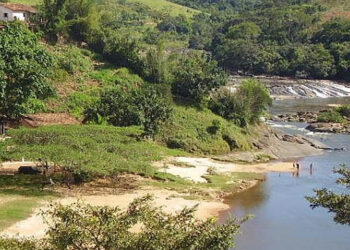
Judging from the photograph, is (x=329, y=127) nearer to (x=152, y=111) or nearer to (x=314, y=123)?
(x=314, y=123)

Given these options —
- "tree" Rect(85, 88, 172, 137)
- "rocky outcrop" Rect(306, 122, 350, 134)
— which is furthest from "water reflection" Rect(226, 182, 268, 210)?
"rocky outcrop" Rect(306, 122, 350, 134)

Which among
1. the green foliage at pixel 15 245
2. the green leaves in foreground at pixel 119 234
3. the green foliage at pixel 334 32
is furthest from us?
the green foliage at pixel 334 32

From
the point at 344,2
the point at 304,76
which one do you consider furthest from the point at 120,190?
the point at 344,2

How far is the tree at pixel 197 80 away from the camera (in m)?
68.6

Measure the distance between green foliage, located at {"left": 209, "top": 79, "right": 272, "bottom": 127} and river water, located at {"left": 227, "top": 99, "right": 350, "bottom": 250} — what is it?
34.8 ft

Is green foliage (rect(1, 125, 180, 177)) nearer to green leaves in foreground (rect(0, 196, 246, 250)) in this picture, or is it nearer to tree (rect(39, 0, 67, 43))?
green leaves in foreground (rect(0, 196, 246, 250))

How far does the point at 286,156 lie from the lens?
65.8 metres

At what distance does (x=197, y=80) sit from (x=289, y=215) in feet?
94.4

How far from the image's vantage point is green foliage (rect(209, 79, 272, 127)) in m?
69.3

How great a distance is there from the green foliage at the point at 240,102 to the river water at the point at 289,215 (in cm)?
1059

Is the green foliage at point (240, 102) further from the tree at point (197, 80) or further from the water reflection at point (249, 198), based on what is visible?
the water reflection at point (249, 198)

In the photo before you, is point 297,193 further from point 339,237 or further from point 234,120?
point 234,120

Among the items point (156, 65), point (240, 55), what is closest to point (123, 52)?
point (156, 65)

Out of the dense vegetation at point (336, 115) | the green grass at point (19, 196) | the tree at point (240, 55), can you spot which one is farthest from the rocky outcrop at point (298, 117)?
the tree at point (240, 55)
